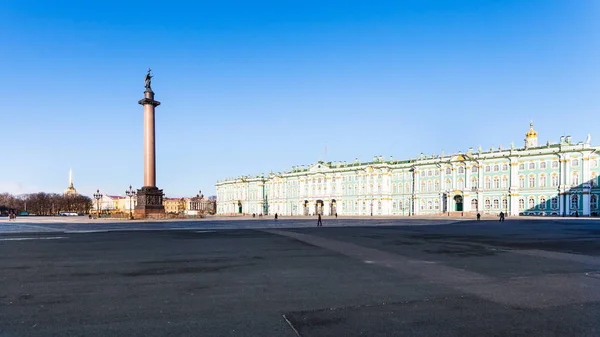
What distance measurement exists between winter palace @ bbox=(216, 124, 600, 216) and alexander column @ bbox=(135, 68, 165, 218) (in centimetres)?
6038

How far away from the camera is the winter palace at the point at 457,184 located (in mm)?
82562

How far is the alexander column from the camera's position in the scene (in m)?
61.7

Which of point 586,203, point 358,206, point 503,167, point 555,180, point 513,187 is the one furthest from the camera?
point 358,206

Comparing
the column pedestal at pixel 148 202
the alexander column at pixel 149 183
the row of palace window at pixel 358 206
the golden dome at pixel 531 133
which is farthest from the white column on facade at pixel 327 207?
the column pedestal at pixel 148 202

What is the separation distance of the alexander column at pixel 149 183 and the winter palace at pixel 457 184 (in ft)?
198

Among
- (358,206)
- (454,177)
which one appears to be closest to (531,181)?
(454,177)

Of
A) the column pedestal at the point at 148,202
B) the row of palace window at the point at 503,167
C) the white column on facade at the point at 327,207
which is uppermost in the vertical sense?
the row of palace window at the point at 503,167

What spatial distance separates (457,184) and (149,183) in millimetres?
66548

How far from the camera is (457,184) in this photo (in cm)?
9838

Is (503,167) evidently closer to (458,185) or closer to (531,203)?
(531,203)

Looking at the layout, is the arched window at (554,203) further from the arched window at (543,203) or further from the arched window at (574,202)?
the arched window at (574,202)

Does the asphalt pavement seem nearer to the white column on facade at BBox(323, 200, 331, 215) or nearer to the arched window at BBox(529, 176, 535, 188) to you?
the arched window at BBox(529, 176, 535, 188)

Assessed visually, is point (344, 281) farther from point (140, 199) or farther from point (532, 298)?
point (140, 199)

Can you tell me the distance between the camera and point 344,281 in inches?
439
